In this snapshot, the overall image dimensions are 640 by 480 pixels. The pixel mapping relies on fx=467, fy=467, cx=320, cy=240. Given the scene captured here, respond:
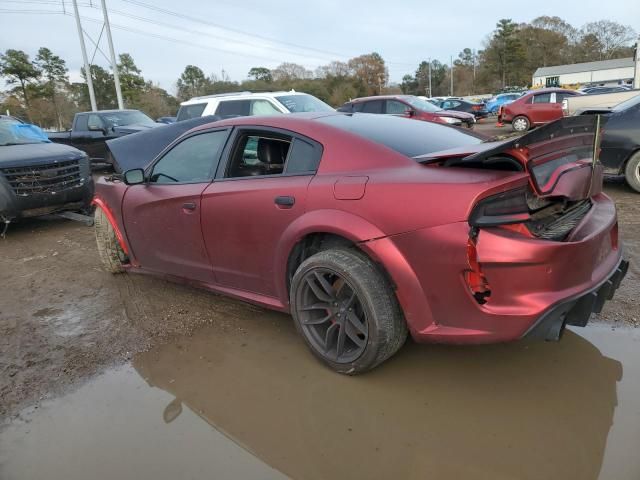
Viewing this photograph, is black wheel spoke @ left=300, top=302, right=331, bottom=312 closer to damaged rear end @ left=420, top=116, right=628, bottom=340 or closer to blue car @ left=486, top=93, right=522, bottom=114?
damaged rear end @ left=420, top=116, right=628, bottom=340

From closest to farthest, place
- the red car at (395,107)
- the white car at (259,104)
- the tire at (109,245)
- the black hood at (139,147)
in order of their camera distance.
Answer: the tire at (109,245)
the black hood at (139,147)
the white car at (259,104)
the red car at (395,107)

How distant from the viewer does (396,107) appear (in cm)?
1375

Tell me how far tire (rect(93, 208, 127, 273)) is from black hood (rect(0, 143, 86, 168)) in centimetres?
265

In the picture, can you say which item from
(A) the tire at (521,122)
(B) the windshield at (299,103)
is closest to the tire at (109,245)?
(B) the windshield at (299,103)

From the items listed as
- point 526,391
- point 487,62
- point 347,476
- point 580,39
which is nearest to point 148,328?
point 347,476

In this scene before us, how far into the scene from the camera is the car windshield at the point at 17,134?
7.34 metres

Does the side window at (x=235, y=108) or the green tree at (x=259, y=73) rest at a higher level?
the green tree at (x=259, y=73)

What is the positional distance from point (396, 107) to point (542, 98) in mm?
7655

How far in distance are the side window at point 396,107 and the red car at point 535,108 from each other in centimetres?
622

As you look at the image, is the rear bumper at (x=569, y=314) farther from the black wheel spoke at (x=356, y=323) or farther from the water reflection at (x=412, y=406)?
the black wheel spoke at (x=356, y=323)

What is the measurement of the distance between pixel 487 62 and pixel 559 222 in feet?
293

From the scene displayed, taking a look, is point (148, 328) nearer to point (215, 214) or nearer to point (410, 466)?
point (215, 214)

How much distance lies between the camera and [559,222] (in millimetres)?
2438

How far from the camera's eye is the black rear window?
9.12ft
